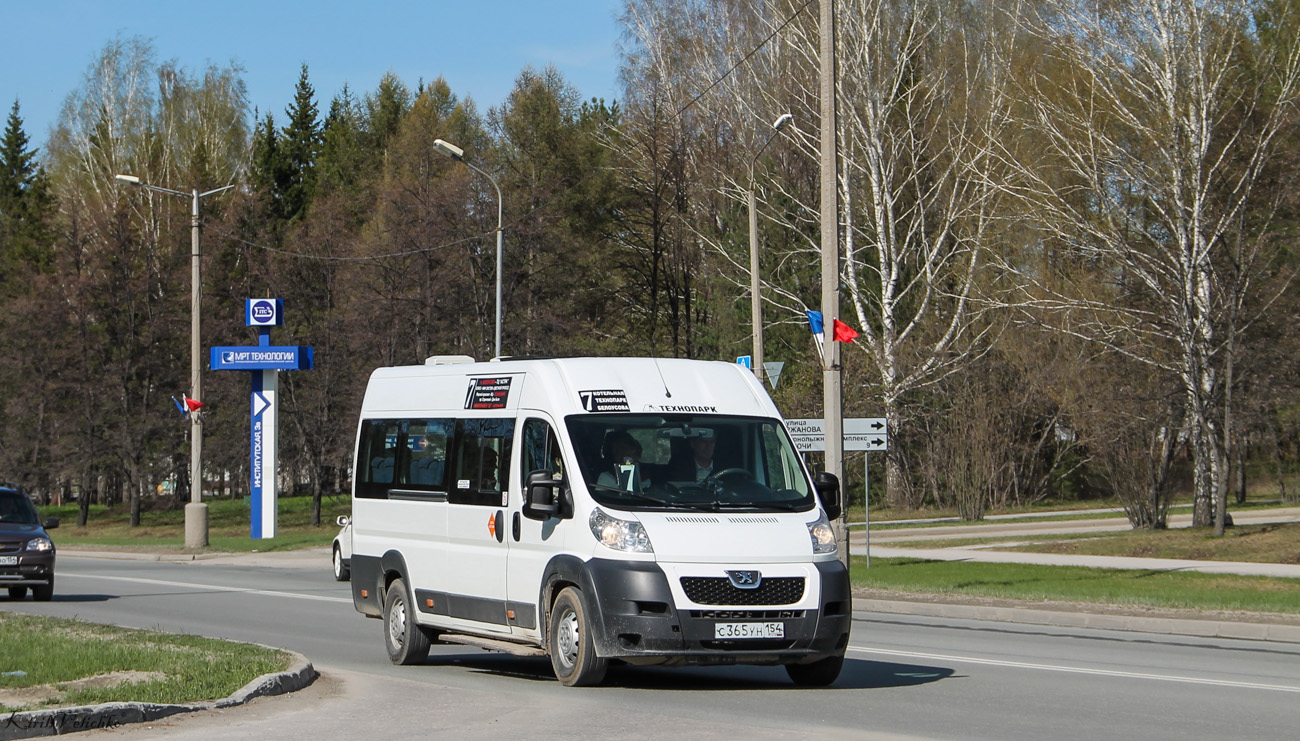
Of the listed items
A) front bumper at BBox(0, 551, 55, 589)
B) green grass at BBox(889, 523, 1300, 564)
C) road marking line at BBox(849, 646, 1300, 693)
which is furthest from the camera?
green grass at BBox(889, 523, 1300, 564)

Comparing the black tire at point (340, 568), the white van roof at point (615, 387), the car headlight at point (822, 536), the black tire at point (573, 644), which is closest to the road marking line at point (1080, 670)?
the car headlight at point (822, 536)

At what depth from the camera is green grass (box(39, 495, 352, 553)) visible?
37281mm

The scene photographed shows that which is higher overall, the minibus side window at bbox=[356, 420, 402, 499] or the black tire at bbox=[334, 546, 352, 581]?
the minibus side window at bbox=[356, 420, 402, 499]

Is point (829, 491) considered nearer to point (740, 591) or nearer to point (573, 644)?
point (740, 591)

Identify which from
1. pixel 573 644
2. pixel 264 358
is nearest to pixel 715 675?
pixel 573 644

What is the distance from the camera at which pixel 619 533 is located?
9.98m

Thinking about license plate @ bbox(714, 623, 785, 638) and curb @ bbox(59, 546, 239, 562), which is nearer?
license plate @ bbox(714, 623, 785, 638)

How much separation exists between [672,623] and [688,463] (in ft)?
4.46

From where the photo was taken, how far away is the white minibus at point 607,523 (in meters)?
9.85

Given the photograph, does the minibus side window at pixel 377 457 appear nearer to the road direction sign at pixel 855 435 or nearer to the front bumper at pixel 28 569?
the front bumper at pixel 28 569

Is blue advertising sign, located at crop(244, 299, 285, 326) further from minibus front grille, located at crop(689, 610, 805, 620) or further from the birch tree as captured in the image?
minibus front grille, located at crop(689, 610, 805, 620)

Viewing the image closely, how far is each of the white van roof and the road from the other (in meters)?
Result: 2.13


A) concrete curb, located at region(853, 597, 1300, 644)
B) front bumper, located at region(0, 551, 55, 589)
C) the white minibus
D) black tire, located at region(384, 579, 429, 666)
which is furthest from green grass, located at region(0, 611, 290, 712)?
concrete curb, located at region(853, 597, 1300, 644)

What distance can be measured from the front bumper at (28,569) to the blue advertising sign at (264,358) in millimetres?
19378
